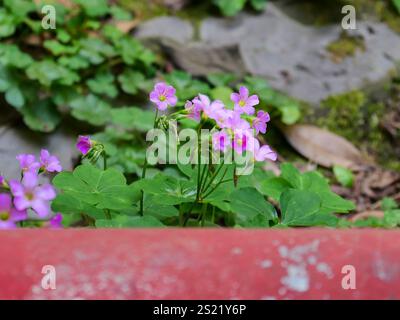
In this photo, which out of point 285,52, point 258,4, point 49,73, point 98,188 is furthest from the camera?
point 258,4

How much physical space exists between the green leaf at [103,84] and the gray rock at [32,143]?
0.69ft

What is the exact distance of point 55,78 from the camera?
8.73 ft

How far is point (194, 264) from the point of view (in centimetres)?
94

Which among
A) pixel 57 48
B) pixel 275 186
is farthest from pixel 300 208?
pixel 57 48

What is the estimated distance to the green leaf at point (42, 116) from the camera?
2635 mm

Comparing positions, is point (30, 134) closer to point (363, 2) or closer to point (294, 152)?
point (294, 152)

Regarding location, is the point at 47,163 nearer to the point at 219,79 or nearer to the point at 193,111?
the point at 193,111

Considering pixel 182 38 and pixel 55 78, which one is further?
pixel 182 38

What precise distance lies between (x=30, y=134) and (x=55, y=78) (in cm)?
23

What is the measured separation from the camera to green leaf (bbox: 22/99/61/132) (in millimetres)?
2635

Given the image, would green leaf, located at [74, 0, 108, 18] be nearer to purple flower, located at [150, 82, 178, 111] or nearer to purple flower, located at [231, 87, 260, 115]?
purple flower, located at [150, 82, 178, 111]

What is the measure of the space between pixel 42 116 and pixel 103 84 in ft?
0.91

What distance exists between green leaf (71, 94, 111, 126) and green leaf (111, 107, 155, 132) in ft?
0.25
